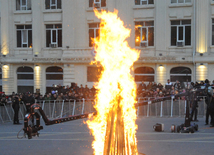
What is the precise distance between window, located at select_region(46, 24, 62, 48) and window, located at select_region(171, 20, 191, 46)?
10.7 meters

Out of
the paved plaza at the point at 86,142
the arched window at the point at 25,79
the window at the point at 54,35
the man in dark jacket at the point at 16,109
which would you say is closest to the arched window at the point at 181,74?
the window at the point at 54,35

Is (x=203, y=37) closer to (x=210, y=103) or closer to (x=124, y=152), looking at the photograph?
(x=210, y=103)

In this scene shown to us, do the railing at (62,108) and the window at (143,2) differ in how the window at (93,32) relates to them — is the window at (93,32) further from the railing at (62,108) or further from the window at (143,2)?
the railing at (62,108)

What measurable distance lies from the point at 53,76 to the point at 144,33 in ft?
31.6

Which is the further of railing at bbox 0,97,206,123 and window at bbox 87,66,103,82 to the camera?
window at bbox 87,66,103,82

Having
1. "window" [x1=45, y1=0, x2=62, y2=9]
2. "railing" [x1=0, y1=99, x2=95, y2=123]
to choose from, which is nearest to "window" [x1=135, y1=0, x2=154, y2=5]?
"window" [x1=45, y1=0, x2=62, y2=9]

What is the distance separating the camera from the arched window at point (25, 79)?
96.5 ft

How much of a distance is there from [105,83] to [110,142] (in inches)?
55.9

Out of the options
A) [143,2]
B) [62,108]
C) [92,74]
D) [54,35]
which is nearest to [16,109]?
[62,108]

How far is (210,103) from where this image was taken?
14.5 metres

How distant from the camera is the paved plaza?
31.7 feet

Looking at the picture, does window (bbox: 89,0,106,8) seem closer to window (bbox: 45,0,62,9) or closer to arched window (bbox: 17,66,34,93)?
window (bbox: 45,0,62,9)

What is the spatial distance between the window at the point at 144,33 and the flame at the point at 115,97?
1878cm

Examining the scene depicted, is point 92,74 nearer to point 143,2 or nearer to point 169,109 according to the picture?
point 143,2
